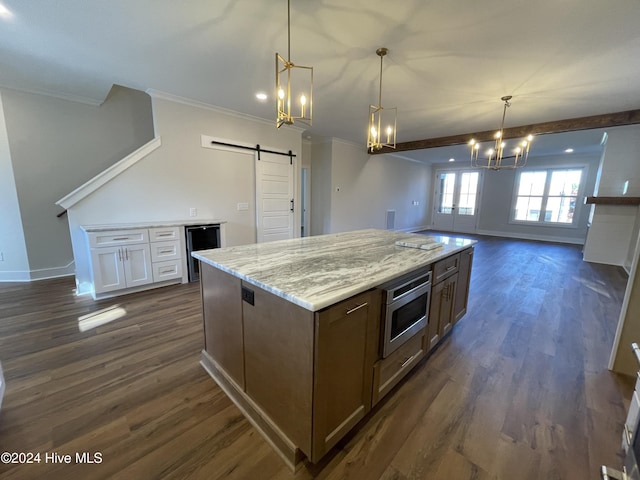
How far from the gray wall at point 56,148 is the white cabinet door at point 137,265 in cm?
171

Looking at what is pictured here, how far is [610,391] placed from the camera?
1.73 m

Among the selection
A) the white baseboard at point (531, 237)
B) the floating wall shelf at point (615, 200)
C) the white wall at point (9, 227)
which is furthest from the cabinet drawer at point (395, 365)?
the white baseboard at point (531, 237)

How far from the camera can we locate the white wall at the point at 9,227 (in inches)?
132

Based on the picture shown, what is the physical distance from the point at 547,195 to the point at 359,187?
600 centimetres

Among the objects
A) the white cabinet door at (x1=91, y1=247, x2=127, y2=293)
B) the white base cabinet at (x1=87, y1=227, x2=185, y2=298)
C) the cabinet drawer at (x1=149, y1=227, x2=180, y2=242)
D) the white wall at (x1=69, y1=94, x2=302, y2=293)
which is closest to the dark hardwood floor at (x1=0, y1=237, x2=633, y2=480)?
the white cabinet door at (x1=91, y1=247, x2=127, y2=293)

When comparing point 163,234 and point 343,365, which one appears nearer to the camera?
point 343,365

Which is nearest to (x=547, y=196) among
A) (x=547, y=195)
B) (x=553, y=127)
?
(x=547, y=195)

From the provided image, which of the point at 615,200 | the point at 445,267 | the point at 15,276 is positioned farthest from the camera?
the point at 615,200

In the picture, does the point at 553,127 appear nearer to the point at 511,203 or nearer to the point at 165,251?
the point at 511,203

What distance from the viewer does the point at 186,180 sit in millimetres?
3861

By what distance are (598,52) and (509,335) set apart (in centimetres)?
278

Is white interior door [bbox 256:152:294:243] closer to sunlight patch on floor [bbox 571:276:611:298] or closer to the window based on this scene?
sunlight patch on floor [bbox 571:276:611:298]

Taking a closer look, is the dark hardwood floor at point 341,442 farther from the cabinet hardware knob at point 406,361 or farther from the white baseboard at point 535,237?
the white baseboard at point 535,237

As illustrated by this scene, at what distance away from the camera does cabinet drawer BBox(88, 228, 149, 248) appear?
115 inches
